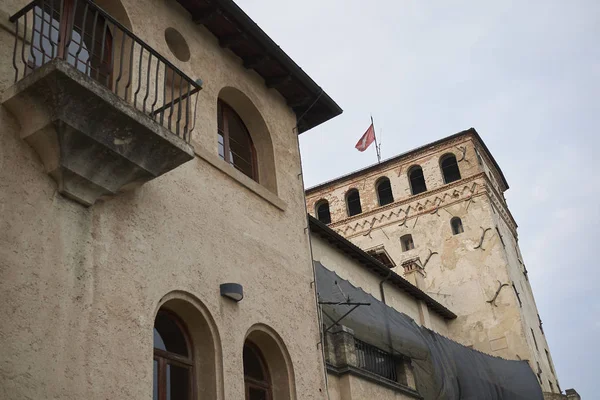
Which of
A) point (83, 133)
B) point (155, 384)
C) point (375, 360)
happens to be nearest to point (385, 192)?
point (375, 360)

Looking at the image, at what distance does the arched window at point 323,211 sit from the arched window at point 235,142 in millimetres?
19309

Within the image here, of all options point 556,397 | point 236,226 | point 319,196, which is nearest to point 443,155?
point 319,196

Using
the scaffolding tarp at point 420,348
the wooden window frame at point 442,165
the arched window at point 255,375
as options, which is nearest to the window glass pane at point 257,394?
the arched window at point 255,375

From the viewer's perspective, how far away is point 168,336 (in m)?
7.43

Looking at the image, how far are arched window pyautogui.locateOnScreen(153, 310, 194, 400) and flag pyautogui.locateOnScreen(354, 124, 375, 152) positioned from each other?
2332 centimetres

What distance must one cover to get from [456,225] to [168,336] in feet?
67.7

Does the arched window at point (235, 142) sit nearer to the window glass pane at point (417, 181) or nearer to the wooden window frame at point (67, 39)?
the wooden window frame at point (67, 39)

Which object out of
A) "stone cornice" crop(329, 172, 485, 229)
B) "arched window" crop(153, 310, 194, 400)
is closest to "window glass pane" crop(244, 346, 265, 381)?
"arched window" crop(153, 310, 194, 400)

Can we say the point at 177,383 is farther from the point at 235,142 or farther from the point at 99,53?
the point at 235,142

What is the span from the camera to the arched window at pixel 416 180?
28.2 metres

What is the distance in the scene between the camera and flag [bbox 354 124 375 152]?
99.5 feet

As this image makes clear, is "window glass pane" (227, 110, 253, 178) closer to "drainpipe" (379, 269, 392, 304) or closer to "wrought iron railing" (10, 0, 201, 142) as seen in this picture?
"wrought iron railing" (10, 0, 201, 142)

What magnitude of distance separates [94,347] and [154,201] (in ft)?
6.49

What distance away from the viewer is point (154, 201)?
746 cm
